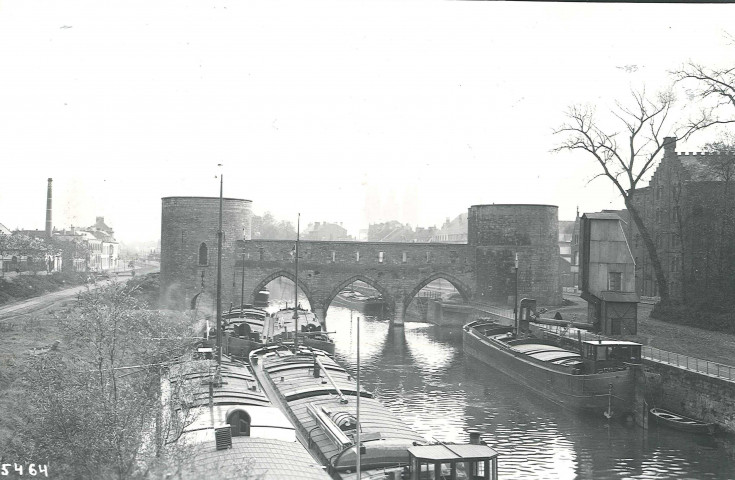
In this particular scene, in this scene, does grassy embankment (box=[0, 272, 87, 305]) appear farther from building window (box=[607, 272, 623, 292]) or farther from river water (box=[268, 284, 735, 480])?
building window (box=[607, 272, 623, 292])

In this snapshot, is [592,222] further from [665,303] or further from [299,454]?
[299,454]

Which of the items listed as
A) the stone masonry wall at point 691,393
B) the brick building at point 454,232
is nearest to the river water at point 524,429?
the stone masonry wall at point 691,393

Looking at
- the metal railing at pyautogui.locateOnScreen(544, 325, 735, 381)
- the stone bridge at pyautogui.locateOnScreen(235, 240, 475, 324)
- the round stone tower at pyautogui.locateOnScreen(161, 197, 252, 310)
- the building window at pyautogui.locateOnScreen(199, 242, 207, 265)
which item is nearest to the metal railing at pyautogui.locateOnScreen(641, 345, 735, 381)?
the metal railing at pyautogui.locateOnScreen(544, 325, 735, 381)

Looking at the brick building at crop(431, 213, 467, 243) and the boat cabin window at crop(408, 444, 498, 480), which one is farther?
the brick building at crop(431, 213, 467, 243)

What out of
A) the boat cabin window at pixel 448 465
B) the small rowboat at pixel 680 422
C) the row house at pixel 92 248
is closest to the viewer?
the boat cabin window at pixel 448 465

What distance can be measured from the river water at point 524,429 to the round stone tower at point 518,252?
14.2 meters

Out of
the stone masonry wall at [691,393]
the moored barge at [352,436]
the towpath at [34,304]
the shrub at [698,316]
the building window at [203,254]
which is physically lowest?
the stone masonry wall at [691,393]

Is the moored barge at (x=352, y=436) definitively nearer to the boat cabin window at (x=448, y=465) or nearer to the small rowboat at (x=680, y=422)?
the boat cabin window at (x=448, y=465)

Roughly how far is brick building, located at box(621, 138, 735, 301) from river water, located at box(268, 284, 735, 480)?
12.3 meters

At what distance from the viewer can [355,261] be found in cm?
4866

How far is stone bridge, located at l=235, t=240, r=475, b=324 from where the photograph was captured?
158 ft

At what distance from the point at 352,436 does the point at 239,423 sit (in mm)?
2091

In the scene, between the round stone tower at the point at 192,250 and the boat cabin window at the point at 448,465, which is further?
the round stone tower at the point at 192,250

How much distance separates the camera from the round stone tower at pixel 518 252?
49.2 metres
